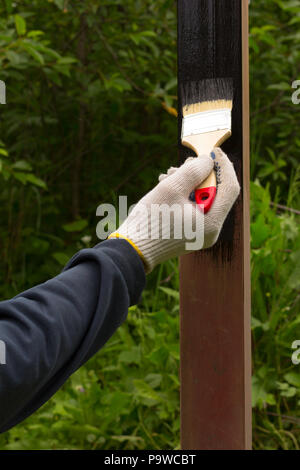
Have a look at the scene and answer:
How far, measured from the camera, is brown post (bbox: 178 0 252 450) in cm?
107

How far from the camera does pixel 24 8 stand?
96.7 inches

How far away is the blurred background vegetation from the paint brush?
656 millimetres

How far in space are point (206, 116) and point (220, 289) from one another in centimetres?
37

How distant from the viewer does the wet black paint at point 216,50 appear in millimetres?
1059

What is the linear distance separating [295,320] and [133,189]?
4.50 feet

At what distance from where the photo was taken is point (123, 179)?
2828 millimetres

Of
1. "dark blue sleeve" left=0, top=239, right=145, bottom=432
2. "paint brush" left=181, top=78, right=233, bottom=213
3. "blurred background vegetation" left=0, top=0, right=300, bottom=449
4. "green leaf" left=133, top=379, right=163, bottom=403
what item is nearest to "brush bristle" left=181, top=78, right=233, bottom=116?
"paint brush" left=181, top=78, right=233, bottom=213

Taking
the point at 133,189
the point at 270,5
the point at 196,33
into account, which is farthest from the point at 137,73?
the point at 196,33

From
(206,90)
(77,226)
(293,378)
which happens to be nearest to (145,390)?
(293,378)

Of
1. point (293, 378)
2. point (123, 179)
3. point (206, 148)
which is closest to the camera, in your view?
point (206, 148)

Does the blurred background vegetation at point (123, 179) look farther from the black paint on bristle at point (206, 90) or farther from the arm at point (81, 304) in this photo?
the arm at point (81, 304)

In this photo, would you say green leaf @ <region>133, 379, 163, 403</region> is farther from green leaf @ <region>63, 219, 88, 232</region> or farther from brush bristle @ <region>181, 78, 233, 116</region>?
green leaf @ <region>63, 219, 88, 232</region>

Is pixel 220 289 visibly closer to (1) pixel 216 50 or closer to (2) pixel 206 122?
(2) pixel 206 122
